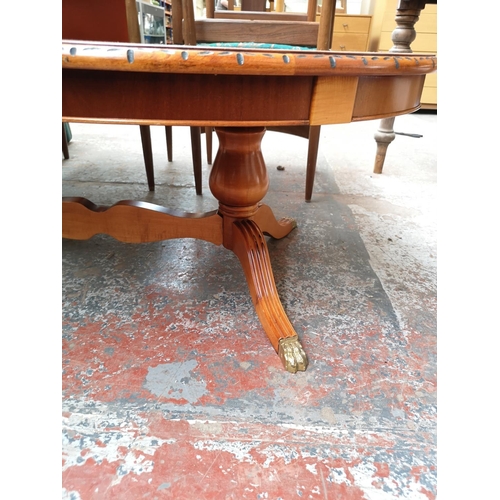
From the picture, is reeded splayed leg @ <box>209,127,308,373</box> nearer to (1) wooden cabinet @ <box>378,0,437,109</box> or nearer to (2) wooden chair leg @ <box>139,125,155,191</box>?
(2) wooden chair leg @ <box>139,125,155,191</box>

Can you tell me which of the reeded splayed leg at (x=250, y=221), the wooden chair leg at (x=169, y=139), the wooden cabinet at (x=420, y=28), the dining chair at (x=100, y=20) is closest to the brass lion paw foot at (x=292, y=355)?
the reeded splayed leg at (x=250, y=221)

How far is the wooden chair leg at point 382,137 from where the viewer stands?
197cm

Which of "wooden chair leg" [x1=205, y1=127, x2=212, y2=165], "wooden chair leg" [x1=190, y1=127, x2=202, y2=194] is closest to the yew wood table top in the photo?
"wooden chair leg" [x1=190, y1=127, x2=202, y2=194]

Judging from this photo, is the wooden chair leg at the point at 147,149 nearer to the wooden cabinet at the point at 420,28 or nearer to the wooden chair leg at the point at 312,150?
the wooden chair leg at the point at 312,150

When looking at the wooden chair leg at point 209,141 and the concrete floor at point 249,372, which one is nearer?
Result: the concrete floor at point 249,372

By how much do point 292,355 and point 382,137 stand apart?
160cm

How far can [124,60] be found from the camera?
417 mm

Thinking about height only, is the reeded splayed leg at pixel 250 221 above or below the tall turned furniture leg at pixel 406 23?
below

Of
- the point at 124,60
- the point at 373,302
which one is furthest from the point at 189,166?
the point at 124,60

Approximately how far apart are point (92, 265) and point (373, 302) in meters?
0.85

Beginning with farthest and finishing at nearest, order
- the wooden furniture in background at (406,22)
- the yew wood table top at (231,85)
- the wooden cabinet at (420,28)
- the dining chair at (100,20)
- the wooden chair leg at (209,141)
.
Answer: the wooden cabinet at (420,28) < the wooden chair leg at (209,141) < the wooden furniture in background at (406,22) < the dining chair at (100,20) < the yew wood table top at (231,85)

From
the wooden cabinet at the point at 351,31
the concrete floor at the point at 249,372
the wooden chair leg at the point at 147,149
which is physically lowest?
the concrete floor at the point at 249,372

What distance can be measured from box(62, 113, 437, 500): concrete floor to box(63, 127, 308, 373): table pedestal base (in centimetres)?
6
